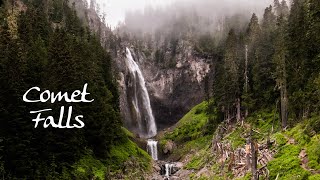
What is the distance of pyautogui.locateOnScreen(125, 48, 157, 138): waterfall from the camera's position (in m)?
110

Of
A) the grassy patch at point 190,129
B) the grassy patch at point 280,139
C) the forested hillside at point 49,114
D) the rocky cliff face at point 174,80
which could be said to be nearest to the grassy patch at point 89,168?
the forested hillside at point 49,114

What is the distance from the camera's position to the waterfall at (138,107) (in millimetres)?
109500

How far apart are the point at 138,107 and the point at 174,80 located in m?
26.0

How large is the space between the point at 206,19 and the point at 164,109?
174 feet

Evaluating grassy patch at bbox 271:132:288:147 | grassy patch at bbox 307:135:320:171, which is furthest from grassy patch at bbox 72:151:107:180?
grassy patch at bbox 307:135:320:171

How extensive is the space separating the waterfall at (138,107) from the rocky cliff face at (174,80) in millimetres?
5510

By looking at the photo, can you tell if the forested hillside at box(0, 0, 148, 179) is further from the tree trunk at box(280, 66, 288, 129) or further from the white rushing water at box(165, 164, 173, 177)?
the tree trunk at box(280, 66, 288, 129)

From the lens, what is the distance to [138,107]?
4535 inches

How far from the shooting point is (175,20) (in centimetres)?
16650

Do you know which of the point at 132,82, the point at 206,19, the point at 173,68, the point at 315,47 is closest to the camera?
the point at 315,47

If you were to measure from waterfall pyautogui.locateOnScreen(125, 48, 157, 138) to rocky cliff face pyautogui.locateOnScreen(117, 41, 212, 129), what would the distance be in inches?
217

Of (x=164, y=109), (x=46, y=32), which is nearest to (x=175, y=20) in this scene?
(x=164, y=109)

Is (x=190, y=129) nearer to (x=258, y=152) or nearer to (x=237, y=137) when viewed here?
(x=237, y=137)

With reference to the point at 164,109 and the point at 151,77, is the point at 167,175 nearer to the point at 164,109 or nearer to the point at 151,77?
the point at 164,109
